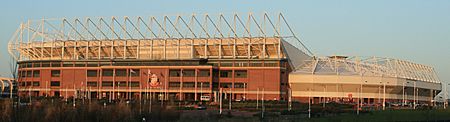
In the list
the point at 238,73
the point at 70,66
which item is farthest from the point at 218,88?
the point at 70,66

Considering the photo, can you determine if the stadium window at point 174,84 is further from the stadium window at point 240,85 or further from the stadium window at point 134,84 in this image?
the stadium window at point 240,85

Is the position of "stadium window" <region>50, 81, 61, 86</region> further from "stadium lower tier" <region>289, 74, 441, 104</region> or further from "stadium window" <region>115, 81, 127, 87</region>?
"stadium lower tier" <region>289, 74, 441, 104</region>

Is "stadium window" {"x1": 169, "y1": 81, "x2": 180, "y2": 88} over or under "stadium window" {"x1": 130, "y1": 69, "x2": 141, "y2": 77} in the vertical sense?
under

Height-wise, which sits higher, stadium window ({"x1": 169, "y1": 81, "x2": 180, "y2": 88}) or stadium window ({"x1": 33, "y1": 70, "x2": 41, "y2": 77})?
stadium window ({"x1": 33, "y1": 70, "x2": 41, "y2": 77})

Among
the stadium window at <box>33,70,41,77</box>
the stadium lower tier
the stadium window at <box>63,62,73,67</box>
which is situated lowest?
the stadium lower tier

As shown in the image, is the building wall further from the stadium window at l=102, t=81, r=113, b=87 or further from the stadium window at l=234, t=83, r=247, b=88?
the stadium window at l=102, t=81, r=113, b=87

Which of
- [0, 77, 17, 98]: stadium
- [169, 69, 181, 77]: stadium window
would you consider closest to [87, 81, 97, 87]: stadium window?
[169, 69, 181, 77]: stadium window

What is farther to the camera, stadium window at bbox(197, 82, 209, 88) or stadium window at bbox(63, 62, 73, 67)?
stadium window at bbox(63, 62, 73, 67)

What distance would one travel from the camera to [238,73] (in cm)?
11606

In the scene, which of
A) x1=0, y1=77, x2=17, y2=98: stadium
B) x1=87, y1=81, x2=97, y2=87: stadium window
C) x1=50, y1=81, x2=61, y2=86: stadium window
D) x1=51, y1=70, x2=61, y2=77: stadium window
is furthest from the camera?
x1=51, y1=70, x2=61, y2=77: stadium window

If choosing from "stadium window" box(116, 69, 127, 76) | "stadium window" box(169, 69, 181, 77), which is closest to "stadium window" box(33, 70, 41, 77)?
"stadium window" box(116, 69, 127, 76)

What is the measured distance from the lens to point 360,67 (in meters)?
125

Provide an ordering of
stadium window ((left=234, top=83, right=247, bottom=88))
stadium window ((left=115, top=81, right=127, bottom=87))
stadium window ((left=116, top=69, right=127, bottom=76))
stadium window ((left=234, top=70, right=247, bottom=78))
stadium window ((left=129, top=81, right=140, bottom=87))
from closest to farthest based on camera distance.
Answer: stadium window ((left=234, top=83, right=247, bottom=88))
stadium window ((left=234, top=70, right=247, bottom=78))
stadium window ((left=129, top=81, right=140, bottom=87))
stadium window ((left=115, top=81, right=127, bottom=87))
stadium window ((left=116, top=69, right=127, bottom=76))

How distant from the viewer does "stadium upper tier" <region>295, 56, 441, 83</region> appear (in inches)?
4747
